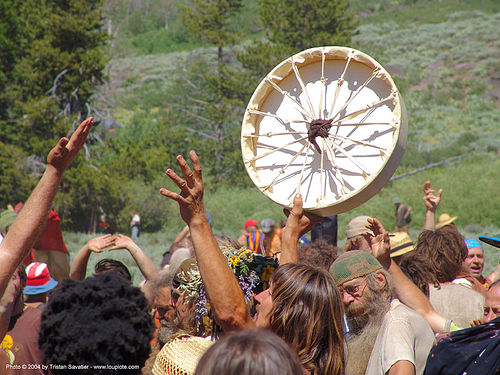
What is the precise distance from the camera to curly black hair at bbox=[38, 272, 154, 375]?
2.01 metres

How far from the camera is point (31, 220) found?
2305 millimetres

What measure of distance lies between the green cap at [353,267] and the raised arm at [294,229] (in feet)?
0.83

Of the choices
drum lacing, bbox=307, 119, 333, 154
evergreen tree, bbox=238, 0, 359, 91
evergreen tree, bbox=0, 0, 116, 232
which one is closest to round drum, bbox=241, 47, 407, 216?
drum lacing, bbox=307, 119, 333, 154

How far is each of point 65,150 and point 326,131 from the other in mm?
1648

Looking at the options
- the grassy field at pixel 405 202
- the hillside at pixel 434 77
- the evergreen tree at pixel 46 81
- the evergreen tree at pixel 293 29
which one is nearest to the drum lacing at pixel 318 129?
the grassy field at pixel 405 202

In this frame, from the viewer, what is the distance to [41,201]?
7.72 feet

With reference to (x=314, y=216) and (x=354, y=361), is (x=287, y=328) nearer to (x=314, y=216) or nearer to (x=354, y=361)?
(x=354, y=361)

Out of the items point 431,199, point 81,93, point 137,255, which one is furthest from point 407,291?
point 81,93

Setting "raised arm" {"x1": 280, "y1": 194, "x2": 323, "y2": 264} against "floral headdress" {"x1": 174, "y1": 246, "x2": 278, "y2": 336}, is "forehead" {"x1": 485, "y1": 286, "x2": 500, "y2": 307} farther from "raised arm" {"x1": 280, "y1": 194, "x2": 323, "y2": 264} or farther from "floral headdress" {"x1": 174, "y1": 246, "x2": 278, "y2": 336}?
"floral headdress" {"x1": 174, "y1": 246, "x2": 278, "y2": 336}

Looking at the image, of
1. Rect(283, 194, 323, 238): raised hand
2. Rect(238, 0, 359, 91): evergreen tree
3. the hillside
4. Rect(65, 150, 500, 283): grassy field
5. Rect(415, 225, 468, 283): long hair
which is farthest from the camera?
the hillside

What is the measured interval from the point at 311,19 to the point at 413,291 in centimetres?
2502

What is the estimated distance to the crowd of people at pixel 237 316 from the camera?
6.61 ft

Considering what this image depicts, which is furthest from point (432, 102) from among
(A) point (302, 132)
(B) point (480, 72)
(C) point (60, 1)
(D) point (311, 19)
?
(A) point (302, 132)

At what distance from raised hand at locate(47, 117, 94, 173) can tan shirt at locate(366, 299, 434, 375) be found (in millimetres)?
1743
